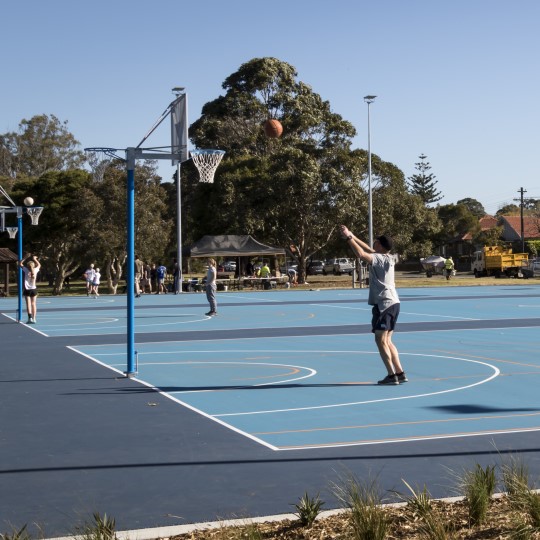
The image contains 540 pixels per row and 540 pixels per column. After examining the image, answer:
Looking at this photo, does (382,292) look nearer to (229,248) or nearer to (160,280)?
(160,280)

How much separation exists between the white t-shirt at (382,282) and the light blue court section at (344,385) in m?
1.16

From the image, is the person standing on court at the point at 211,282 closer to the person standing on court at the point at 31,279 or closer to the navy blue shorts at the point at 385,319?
the person standing on court at the point at 31,279

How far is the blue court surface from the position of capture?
7316 mm

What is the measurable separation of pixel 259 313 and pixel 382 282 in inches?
741

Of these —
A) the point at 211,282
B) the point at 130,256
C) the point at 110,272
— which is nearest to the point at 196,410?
the point at 130,256

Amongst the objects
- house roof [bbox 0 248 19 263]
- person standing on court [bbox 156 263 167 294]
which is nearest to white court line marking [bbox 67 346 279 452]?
house roof [bbox 0 248 19 263]

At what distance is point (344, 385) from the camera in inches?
522

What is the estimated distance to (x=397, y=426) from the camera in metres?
10.0

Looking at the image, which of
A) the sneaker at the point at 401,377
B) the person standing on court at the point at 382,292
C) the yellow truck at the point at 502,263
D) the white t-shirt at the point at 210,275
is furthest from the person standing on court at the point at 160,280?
the person standing on court at the point at 382,292

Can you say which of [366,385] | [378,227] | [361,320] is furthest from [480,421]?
[378,227]

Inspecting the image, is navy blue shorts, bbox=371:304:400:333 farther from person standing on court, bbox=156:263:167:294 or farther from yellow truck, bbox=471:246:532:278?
yellow truck, bbox=471:246:532:278

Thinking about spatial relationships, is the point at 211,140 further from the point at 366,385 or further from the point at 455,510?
the point at 455,510

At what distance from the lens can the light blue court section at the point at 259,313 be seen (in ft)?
84.7

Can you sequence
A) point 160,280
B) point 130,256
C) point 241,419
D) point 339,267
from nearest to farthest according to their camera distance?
point 241,419 → point 130,256 → point 160,280 → point 339,267
